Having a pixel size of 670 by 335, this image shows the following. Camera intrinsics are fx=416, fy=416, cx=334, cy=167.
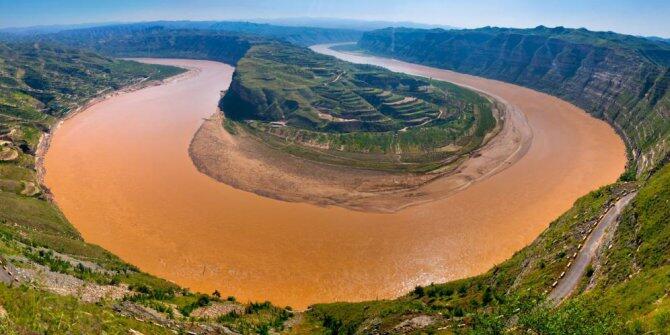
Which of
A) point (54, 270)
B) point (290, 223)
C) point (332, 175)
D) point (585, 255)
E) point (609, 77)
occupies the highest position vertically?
point (609, 77)

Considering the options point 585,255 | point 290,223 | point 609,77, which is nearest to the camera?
point 585,255

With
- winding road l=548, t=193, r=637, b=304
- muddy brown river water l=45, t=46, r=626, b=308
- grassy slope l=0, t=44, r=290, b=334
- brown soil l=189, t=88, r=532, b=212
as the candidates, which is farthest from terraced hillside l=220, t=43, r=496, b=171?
grassy slope l=0, t=44, r=290, b=334

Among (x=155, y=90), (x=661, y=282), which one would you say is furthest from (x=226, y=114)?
(x=661, y=282)

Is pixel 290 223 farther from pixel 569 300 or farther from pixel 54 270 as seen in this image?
pixel 569 300

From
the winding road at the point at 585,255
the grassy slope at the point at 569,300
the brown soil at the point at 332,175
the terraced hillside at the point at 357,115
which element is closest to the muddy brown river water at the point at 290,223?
the brown soil at the point at 332,175

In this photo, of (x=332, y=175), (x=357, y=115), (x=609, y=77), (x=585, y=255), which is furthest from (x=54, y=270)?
(x=609, y=77)

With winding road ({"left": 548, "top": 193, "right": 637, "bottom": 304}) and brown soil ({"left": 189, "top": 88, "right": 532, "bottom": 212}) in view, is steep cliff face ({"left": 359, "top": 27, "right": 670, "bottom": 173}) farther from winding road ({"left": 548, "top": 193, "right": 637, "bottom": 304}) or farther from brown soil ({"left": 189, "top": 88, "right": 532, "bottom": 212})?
winding road ({"left": 548, "top": 193, "right": 637, "bottom": 304})
